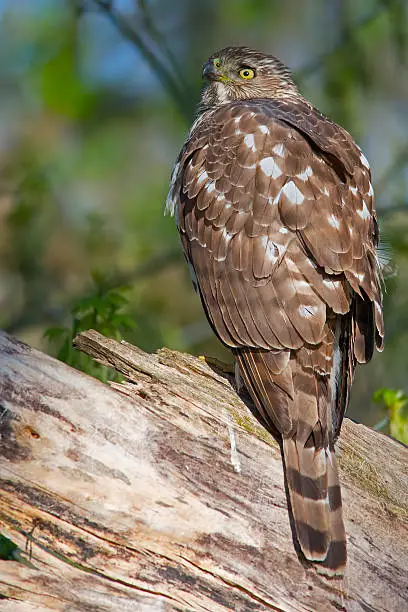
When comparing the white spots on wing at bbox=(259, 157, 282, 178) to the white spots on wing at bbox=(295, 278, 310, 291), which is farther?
→ the white spots on wing at bbox=(259, 157, 282, 178)

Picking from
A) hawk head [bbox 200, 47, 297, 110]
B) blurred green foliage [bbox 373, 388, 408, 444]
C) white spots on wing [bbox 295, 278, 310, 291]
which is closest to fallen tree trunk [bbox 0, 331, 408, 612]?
white spots on wing [bbox 295, 278, 310, 291]

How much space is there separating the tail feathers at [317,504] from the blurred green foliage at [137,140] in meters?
1.38

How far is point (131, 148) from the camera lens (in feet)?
37.3

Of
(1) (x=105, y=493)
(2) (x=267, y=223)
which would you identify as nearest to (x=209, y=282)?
(2) (x=267, y=223)

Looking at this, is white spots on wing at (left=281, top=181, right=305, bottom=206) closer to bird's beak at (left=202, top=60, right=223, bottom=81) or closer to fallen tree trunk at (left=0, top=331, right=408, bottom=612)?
fallen tree trunk at (left=0, top=331, right=408, bottom=612)

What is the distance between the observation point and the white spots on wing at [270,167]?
→ 15.5 ft

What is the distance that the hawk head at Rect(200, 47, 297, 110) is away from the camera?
6.35 meters

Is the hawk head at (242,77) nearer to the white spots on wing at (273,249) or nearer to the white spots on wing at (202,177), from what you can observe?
the white spots on wing at (202,177)

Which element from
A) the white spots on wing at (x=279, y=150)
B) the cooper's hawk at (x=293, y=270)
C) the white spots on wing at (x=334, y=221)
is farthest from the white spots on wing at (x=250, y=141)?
the white spots on wing at (x=334, y=221)

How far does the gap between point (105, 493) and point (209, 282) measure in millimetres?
1454

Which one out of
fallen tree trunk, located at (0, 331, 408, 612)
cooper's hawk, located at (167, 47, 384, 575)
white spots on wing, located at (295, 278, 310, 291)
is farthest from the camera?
white spots on wing, located at (295, 278, 310, 291)

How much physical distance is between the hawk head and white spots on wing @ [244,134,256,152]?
4.71ft

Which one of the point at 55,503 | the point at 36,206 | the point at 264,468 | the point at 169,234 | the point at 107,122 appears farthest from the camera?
the point at 107,122

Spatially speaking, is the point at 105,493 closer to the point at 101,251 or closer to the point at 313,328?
the point at 313,328
